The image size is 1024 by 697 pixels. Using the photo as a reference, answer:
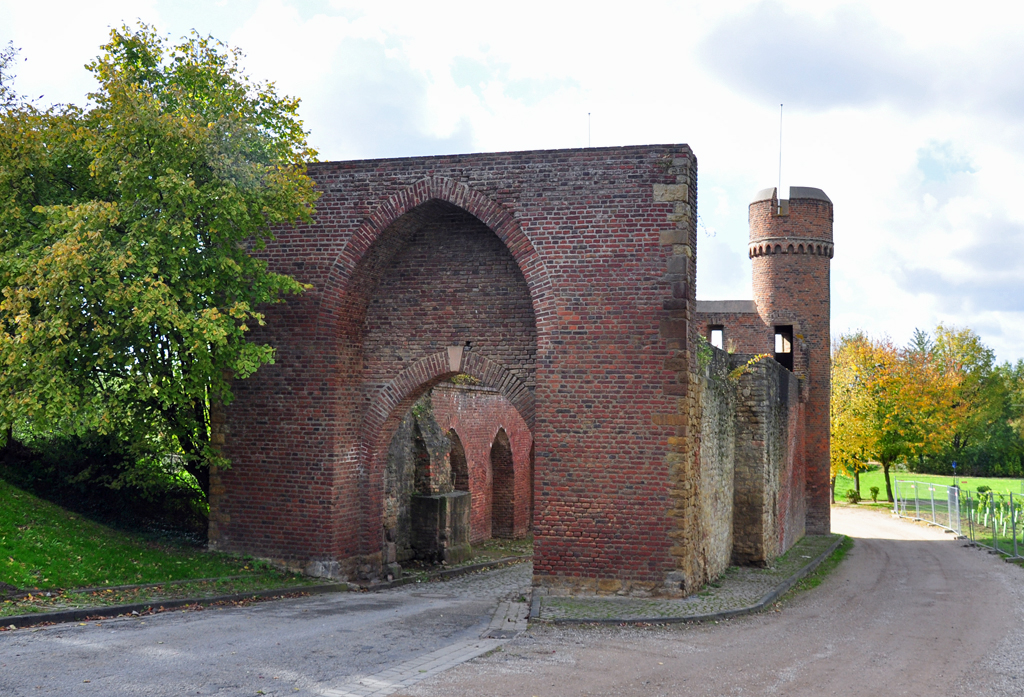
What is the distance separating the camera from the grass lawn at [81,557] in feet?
34.4

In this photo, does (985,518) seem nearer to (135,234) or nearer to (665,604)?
(665,604)

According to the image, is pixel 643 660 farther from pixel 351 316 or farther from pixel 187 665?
pixel 351 316

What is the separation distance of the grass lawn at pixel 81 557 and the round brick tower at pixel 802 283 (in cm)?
1866

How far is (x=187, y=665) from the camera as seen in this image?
25.8 feet

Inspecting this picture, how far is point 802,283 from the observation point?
89.5 ft

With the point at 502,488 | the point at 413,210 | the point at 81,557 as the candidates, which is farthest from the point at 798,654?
the point at 502,488

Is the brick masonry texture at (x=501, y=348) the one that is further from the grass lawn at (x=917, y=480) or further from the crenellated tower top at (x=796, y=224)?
the grass lawn at (x=917, y=480)

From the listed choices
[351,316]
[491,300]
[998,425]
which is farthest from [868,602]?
[998,425]

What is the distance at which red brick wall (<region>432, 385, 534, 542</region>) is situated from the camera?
21422mm

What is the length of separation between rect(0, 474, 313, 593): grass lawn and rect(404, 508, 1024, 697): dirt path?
5.42m

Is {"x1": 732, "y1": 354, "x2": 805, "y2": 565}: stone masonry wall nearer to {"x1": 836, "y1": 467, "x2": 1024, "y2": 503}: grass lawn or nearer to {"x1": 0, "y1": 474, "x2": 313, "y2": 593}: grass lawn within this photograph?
{"x1": 0, "y1": 474, "x2": 313, "y2": 593}: grass lawn

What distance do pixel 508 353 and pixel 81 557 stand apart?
21.8 ft

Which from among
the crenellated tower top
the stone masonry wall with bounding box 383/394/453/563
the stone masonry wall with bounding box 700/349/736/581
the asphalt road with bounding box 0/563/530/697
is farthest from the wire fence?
the asphalt road with bounding box 0/563/530/697

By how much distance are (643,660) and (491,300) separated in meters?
6.27
